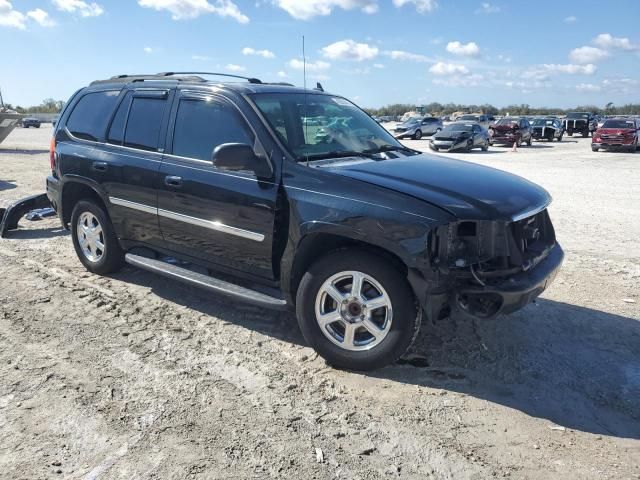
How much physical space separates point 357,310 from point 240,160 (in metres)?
1.36

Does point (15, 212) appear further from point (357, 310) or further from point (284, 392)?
point (357, 310)

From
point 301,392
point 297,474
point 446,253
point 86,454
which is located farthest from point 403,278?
point 86,454

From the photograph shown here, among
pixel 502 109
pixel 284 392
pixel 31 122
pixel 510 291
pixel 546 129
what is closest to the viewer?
pixel 510 291

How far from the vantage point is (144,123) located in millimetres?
4910

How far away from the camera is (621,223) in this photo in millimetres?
8523

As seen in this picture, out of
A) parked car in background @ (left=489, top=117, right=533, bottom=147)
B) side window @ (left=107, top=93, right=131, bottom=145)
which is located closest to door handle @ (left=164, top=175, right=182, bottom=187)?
side window @ (left=107, top=93, right=131, bottom=145)

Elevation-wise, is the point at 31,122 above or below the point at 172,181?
above

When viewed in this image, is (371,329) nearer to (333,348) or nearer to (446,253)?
(333,348)

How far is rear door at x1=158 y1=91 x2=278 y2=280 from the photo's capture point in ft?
13.2

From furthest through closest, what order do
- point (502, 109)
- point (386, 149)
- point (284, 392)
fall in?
point (502, 109) → point (386, 149) → point (284, 392)

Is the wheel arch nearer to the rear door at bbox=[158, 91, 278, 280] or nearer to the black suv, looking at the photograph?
the black suv

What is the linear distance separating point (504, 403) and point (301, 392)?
4.29 ft

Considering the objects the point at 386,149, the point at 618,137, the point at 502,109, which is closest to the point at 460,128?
the point at 618,137

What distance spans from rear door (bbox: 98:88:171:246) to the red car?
26.2 metres
